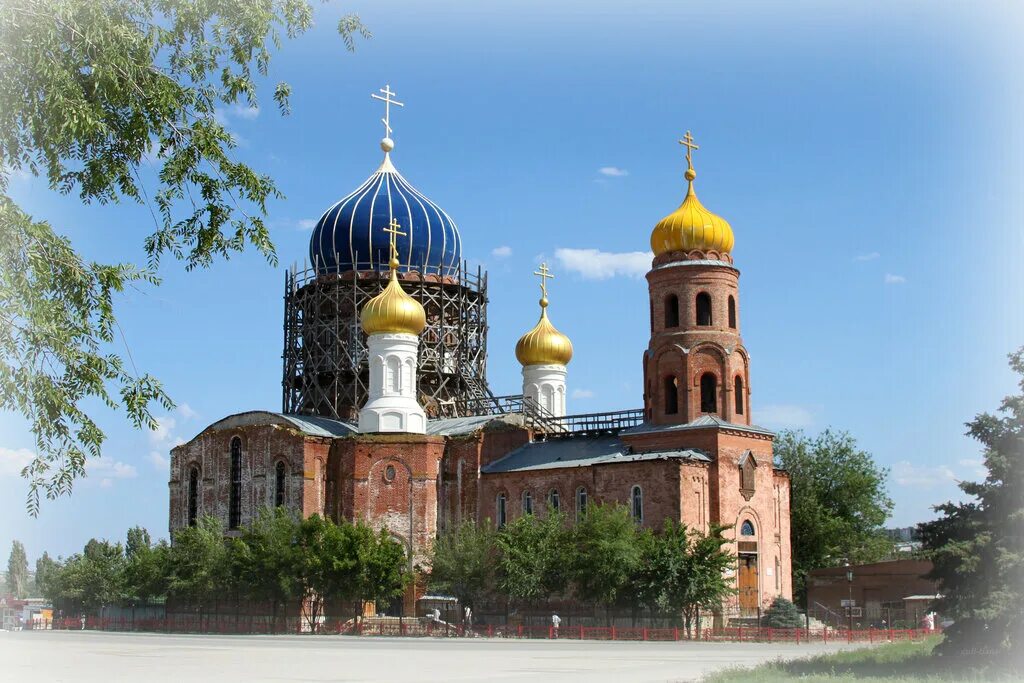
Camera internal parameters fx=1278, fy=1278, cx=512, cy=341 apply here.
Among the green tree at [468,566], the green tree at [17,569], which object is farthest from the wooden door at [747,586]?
the green tree at [17,569]

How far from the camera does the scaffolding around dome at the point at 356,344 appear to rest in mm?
51500

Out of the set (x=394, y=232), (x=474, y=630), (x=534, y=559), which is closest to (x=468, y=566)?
(x=474, y=630)

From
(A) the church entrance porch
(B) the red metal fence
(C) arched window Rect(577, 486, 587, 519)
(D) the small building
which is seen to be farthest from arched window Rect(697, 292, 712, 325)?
(D) the small building

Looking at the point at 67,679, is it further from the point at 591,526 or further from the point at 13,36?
the point at 591,526

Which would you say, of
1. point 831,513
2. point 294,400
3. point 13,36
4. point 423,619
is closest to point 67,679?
point 13,36

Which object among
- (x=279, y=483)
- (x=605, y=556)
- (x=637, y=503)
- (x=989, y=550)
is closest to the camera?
(x=989, y=550)

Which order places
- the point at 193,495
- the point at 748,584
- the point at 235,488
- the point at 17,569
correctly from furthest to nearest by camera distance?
1. the point at 17,569
2. the point at 193,495
3. the point at 235,488
4. the point at 748,584

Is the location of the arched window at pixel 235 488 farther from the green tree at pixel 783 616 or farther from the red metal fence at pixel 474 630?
the green tree at pixel 783 616

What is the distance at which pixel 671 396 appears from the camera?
41.0 meters

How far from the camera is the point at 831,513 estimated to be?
2143 inches

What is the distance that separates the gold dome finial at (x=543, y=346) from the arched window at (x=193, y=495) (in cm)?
1373

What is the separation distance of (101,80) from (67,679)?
11466 millimetres

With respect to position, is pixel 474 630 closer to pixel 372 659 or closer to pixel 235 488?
pixel 235 488

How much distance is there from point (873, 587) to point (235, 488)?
86.7 ft
